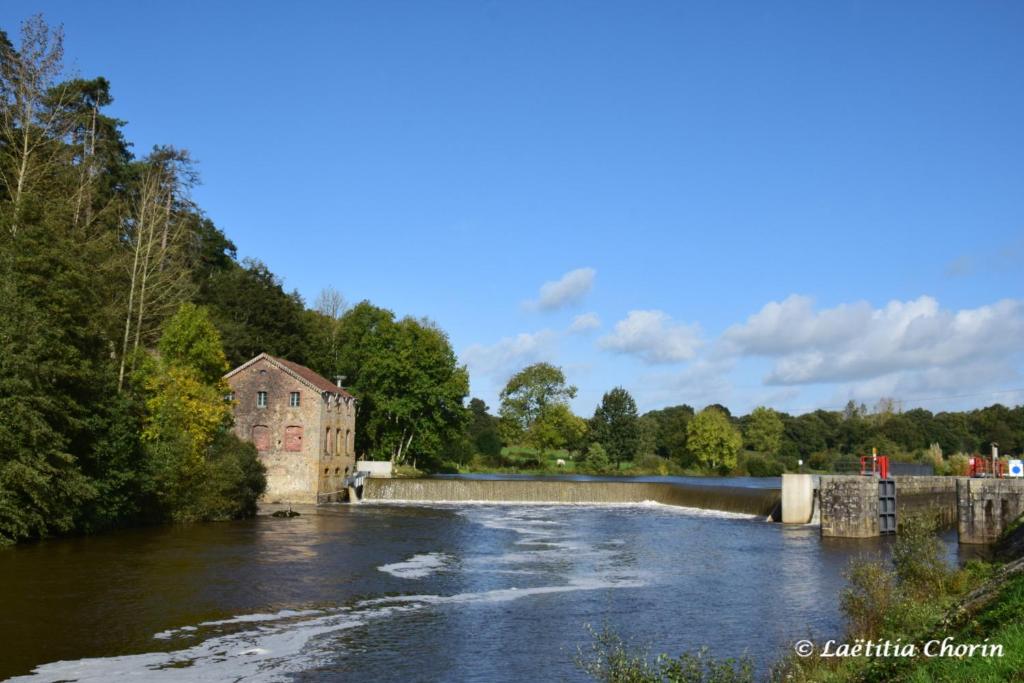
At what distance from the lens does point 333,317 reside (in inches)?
3565

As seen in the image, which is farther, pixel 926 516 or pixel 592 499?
pixel 592 499

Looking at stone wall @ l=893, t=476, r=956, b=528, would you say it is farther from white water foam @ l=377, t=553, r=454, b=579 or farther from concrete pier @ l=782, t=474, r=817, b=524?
white water foam @ l=377, t=553, r=454, b=579

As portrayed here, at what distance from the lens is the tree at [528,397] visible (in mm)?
98688

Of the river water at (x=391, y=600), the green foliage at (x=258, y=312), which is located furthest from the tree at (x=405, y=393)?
the river water at (x=391, y=600)

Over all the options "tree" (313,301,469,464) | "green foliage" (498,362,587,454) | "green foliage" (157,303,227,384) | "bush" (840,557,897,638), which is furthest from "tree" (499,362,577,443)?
"bush" (840,557,897,638)

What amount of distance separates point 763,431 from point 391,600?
4208 inches

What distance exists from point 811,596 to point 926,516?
3500mm

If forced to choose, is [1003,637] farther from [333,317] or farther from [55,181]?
Answer: [333,317]

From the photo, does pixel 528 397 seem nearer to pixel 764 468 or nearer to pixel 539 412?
→ pixel 539 412

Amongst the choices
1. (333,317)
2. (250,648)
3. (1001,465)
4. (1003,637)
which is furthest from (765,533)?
(333,317)

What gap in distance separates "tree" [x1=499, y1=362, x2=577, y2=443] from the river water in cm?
6199

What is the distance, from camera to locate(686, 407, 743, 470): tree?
10094cm

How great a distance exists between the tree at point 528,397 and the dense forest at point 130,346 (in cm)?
517

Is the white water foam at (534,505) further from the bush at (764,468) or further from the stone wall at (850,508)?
the bush at (764,468)
